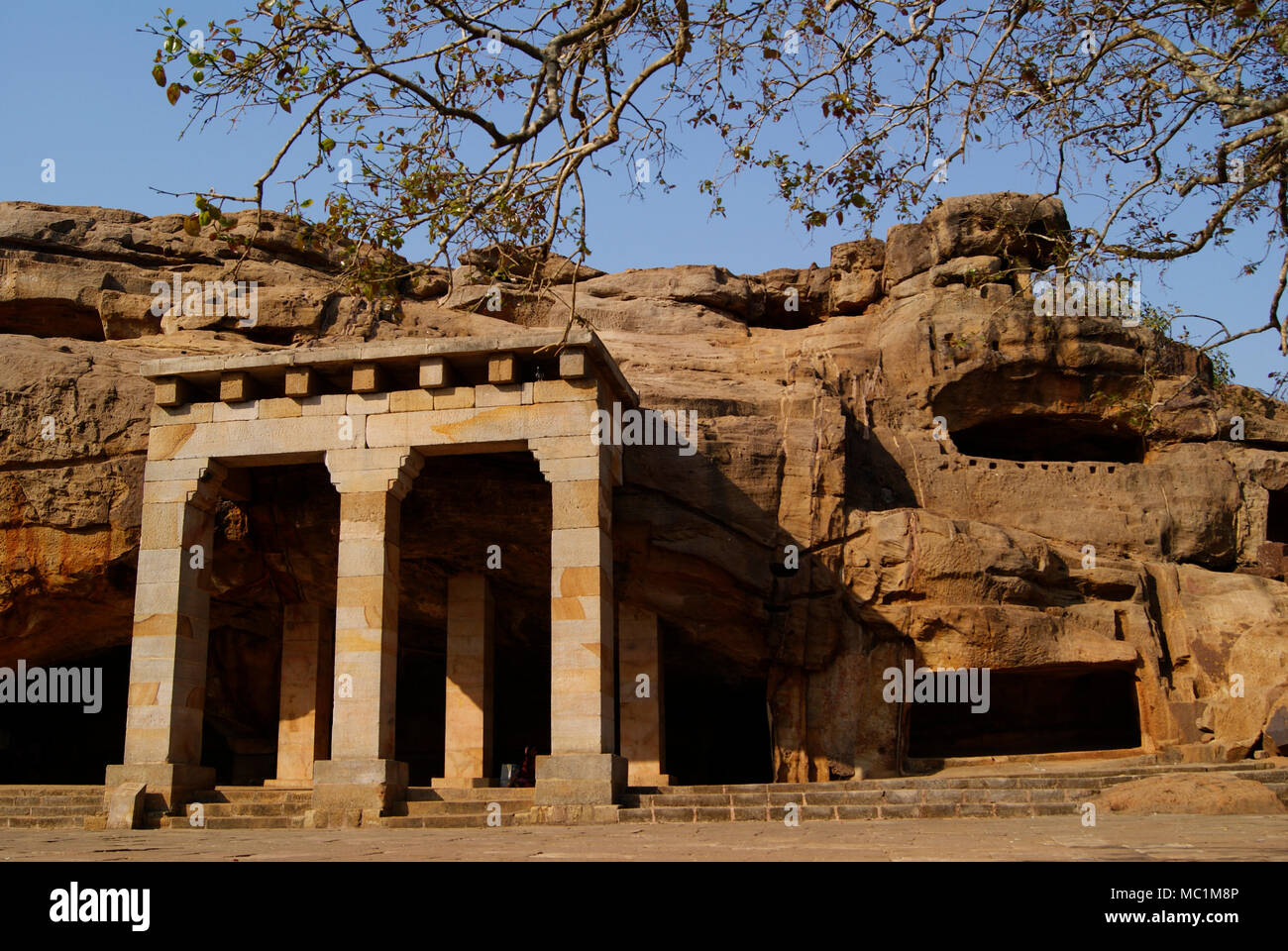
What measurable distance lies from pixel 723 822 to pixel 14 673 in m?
12.5

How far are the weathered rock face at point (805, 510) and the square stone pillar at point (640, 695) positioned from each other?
55cm

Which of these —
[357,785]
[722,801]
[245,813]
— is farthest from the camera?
[245,813]

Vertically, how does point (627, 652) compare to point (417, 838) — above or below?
above

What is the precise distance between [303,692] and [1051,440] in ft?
48.4

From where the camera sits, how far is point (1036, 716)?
19.3 meters

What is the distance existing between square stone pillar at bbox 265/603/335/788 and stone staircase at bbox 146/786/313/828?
11.3 ft

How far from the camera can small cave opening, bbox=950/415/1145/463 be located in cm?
2141

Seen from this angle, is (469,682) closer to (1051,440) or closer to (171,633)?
(171,633)

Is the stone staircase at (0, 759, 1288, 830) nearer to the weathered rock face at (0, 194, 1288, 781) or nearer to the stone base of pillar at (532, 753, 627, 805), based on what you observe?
the stone base of pillar at (532, 753, 627, 805)

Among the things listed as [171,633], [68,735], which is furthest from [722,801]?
[68,735]

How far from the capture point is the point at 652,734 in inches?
688

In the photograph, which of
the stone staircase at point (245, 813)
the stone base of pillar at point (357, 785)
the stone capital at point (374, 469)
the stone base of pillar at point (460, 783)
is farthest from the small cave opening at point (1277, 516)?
the stone staircase at point (245, 813)
